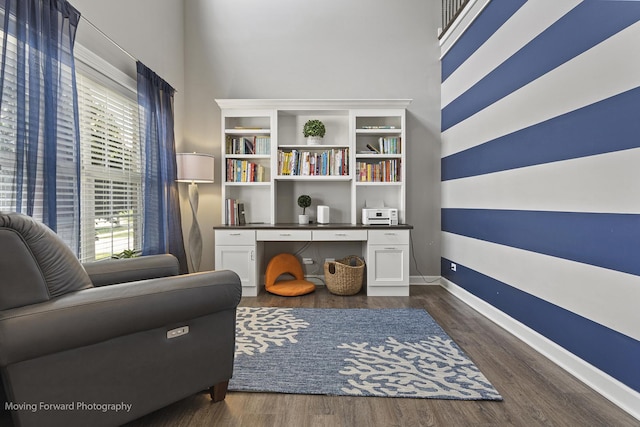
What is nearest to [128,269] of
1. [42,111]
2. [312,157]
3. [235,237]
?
[42,111]

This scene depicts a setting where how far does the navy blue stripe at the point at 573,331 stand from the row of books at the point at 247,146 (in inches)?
103

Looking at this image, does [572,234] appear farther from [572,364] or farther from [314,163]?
[314,163]

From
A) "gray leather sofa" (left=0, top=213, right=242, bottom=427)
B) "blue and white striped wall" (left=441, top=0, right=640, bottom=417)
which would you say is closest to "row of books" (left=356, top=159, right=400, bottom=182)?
"blue and white striped wall" (left=441, top=0, right=640, bottom=417)

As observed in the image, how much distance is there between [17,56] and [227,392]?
2042mm

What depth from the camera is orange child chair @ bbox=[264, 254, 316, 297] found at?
12.4ft

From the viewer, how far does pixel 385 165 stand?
4.04 meters

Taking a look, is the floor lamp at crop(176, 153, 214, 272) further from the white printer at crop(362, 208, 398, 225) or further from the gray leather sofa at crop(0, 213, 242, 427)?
the gray leather sofa at crop(0, 213, 242, 427)

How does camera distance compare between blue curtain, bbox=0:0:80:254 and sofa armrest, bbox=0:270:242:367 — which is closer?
sofa armrest, bbox=0:270:242:367

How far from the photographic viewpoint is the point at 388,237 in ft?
12.3

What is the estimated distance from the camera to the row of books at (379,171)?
404 cm

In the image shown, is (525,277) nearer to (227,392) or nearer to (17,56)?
(227,392)

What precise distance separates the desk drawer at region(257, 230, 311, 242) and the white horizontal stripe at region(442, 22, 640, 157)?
6.21ft

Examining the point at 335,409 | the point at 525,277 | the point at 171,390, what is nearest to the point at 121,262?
the point at 171,390

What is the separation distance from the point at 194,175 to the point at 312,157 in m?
1.28
